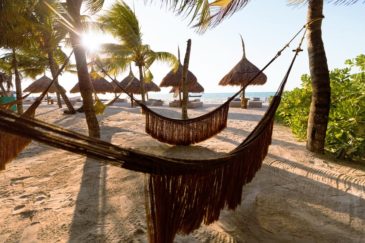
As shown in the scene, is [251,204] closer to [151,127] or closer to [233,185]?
[233,185]

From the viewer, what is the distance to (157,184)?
105cm

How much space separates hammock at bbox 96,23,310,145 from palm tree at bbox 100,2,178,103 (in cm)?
546

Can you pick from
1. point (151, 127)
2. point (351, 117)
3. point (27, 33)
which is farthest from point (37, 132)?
point (27, 33)

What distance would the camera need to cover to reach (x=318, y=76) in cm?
317

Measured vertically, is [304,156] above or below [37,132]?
below

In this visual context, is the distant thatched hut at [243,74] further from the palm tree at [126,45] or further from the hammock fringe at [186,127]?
the hammock fringe at [186,127]

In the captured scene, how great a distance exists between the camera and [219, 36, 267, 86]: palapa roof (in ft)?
34.4

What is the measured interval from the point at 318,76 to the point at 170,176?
2.96 meters

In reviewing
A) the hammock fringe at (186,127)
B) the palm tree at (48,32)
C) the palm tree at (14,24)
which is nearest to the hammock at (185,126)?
the hammock fringe at (186,127)

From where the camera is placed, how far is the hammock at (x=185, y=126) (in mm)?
3312

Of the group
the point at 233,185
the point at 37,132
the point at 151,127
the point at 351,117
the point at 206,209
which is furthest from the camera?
the point at 151,127

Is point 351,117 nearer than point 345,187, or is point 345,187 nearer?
point 345,187

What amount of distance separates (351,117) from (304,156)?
80 cm

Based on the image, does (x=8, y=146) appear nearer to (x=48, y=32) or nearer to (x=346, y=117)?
(x=346, y=117)
